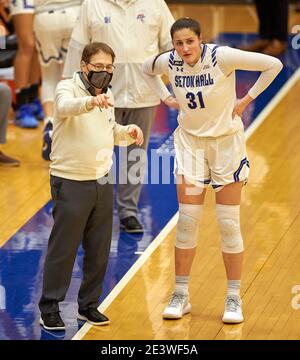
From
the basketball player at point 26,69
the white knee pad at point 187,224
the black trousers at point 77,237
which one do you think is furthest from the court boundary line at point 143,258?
the basketball player at point 26,69

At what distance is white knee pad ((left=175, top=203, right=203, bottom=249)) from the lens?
684 centimetres

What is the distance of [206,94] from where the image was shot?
665 centimetres

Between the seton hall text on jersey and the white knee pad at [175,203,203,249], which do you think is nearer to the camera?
the seton hall text on jersey

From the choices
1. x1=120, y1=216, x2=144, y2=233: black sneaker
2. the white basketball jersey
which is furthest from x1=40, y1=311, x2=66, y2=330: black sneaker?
x1=120, y1=216, x2=144, y2=233: black sneaker

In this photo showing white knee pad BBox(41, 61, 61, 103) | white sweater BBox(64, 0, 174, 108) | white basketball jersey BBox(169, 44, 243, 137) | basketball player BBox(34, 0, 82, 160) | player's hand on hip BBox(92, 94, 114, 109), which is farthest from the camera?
white knee pad BBox(41, 61, 61, 103)

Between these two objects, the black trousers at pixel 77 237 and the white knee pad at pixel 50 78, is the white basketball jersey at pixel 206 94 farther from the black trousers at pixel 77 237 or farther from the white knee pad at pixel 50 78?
the white knee pad at pixel 50 78

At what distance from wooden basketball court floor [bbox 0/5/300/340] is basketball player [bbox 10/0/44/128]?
247mm

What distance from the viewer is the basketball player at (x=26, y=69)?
11.2 metres

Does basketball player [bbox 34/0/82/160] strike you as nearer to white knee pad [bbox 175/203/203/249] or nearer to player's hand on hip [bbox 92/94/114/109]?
white knee pad [bbox 175/203/203/249]

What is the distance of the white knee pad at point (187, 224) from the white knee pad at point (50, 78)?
4034 mm

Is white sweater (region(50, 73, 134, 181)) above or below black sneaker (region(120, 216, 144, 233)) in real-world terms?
above

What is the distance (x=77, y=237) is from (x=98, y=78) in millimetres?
1004

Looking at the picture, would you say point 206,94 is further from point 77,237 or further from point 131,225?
point 131,225
